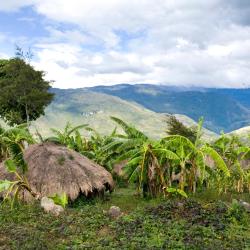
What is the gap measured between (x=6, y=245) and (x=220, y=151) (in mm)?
19148

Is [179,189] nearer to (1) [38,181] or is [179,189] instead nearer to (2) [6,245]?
(1) [38,181]

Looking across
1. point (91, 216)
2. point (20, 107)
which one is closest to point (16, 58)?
point (20, 107)

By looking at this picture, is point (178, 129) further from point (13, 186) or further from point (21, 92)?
point (13, 186)

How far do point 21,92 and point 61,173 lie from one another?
41.6 m

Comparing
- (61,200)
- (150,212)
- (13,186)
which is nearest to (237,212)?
(150,212)

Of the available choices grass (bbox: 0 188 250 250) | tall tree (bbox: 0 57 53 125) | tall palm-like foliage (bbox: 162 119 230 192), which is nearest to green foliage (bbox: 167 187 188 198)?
tall palm-like foliage (bbox: 162 119 230 192)

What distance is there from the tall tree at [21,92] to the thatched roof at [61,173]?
3681 centimetres

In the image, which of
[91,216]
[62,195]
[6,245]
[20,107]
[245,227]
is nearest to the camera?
[6,245]

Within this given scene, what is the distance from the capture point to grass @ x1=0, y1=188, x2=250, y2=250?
1573 centimetres

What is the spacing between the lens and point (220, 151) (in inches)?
1234

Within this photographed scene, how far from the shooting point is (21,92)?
6431 centimetres

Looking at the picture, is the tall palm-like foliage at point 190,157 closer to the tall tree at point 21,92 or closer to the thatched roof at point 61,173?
the thatched roof at point 61,173

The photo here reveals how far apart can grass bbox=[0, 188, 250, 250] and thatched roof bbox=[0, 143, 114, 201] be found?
2.68m

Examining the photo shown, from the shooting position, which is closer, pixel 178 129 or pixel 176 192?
pixel 176 192
